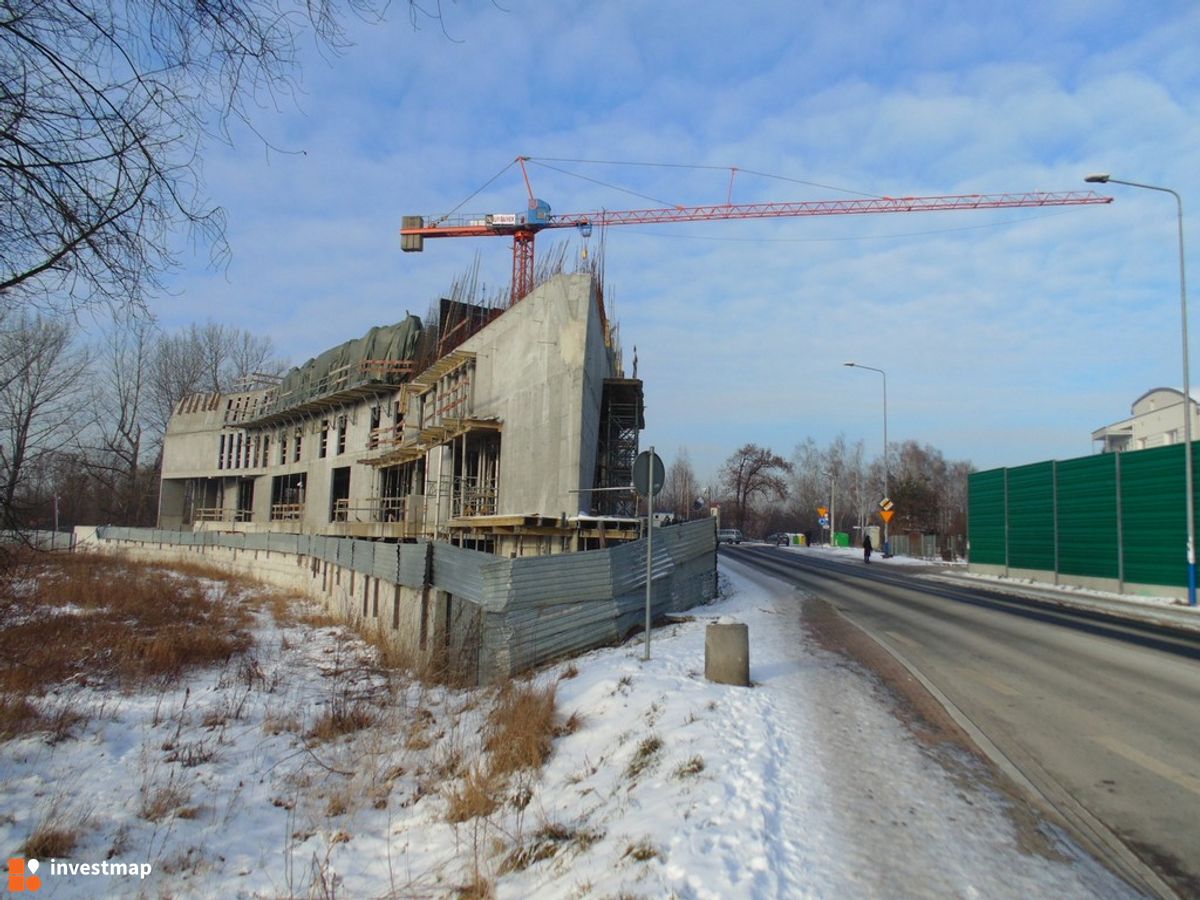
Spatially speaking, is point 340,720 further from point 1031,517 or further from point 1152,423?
point 1152,423

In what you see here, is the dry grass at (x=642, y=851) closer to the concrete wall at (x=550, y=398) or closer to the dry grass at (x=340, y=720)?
the dry grass at (x=340, y=720)

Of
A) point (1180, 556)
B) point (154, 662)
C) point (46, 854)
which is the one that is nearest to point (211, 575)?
point (154, 662)

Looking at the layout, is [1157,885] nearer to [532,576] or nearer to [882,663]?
[882,663]

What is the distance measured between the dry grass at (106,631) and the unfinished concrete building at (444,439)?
22.0ft

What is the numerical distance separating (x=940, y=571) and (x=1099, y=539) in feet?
31.0

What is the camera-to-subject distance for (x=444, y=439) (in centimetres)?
2370

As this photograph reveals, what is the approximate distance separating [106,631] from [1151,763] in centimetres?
1718

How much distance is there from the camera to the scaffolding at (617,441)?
2627 cm

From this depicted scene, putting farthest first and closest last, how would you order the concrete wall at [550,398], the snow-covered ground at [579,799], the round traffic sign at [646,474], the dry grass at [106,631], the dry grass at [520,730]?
the concrete wall at [550,398] → the dry grass at [106,631] → the round traffic sign at [646,474] → the dry grass at [520,730] → the snow-covered ground at [579,799]

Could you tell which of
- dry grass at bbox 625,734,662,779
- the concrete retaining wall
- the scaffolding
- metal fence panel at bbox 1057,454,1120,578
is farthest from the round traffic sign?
metal fence panel at bbox 1057,454,1120,578

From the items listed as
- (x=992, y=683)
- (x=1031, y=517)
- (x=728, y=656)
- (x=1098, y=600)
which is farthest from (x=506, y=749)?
(x=1031, y=517)

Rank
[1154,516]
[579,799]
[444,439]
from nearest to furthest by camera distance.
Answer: [579,799], [1154,516], [444,439]

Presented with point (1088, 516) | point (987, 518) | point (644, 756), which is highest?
point (1088, 516)

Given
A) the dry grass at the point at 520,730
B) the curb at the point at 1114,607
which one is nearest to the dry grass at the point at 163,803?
the dry grass at the point at 520,730
